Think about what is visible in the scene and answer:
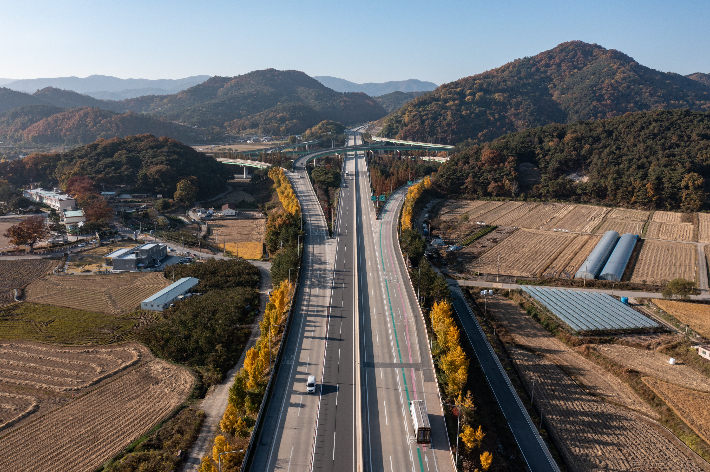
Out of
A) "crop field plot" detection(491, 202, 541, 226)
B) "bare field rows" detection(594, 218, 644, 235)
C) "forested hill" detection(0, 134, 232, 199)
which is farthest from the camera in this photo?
"forested hill" detection(0, 134, 232, 199)

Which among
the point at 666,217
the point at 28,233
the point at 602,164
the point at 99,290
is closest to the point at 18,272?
the point at 28,233

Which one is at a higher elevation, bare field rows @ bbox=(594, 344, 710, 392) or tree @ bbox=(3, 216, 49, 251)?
tree @ bbox=(3, 216, 49, 251)

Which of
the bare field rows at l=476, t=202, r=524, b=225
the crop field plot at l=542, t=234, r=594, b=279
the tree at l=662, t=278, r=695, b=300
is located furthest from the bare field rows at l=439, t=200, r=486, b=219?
the tree at l=662, t=278, r=695, b=300

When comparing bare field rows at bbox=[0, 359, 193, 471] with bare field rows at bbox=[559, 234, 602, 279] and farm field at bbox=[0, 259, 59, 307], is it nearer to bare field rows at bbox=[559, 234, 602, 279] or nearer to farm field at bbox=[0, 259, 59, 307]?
farm field at bbox=[0, 259, 59, 307]

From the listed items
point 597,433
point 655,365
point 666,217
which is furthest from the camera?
point 666,217

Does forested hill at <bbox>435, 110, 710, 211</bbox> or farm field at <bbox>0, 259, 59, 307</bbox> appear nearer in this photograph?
farm field at <bbox>0, 259, 59, 307</bbox>

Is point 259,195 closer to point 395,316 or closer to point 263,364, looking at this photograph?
point 395,316

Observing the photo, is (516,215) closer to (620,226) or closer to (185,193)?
(620,226)
